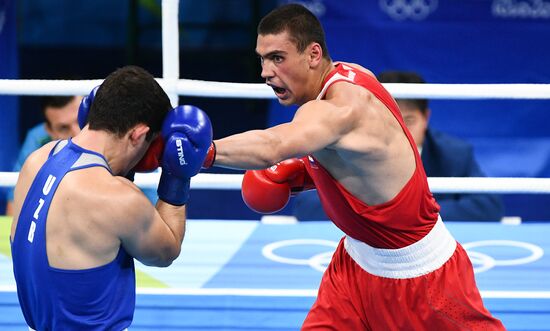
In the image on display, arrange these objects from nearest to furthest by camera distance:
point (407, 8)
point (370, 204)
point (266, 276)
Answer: point (370, 204)
point (266, 276)
point (407, 8)

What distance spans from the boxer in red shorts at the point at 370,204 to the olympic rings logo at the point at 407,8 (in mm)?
2699

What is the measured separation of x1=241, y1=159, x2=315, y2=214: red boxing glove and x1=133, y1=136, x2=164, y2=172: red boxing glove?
1.46 feet

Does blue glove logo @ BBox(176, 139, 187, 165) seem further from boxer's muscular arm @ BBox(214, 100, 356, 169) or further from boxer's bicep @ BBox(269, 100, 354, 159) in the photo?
boxer's bicep @ BBox(269, 100, 354, 159)

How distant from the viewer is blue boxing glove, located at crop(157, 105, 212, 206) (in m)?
2.09

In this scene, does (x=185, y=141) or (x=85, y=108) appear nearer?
(x=185, y=141)

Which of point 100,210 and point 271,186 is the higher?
point 100,210

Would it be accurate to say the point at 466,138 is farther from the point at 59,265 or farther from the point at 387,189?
the point at 59,265

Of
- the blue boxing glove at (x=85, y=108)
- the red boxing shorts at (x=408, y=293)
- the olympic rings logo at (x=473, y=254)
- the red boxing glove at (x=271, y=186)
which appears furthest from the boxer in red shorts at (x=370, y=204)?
the olympic rings logo at (x=473, y=254)

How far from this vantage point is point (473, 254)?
3.56 metres

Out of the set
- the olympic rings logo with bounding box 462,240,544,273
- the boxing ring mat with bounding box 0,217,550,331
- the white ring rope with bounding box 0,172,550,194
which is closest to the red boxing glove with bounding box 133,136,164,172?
the boxing ring mat with bounding box 0,217,550,331

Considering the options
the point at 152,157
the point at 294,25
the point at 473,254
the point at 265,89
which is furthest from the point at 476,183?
the point at 152,157

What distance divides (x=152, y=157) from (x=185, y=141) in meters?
0.20

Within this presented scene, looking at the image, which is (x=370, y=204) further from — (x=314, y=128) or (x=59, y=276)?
(x=59, y=276)

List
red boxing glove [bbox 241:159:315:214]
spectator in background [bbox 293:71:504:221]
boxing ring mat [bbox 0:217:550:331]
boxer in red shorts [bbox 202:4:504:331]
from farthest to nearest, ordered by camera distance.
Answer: spectator in background [bbox 293:71:504:221]
boxing ring mat [bbox 0:217:550:331]
red boxing glove [bbox 241:159:315:214]
boxer in red shorts [bbox 202:4:504:331]
